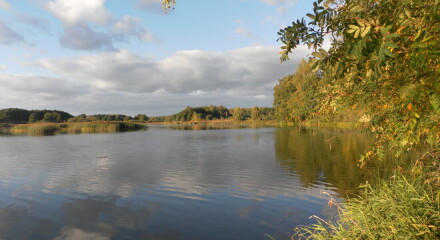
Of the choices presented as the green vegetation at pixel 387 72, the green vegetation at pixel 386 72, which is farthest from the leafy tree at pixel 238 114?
the green vegetation at pixel 387 72

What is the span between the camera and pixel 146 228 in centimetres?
974

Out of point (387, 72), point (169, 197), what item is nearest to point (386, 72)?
point (387, 72)

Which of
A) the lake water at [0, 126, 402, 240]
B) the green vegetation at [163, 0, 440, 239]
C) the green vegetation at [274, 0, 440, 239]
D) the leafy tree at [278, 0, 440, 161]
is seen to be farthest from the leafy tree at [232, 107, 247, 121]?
the leafy tree at [278, 0, 440, 161]

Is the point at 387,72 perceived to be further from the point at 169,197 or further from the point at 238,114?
the point at 238,114

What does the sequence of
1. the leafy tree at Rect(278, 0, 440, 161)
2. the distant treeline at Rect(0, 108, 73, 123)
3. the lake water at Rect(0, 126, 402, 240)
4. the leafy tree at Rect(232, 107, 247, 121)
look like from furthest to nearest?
the leafy tree at Rect(232, 107, 247, 121) < the distant treeline at Rect(0, 108, 73, 123) < the lake water at Rect(0, 126, 402, 240) < the leafy tree at Rect(278, 0, 440, 161)

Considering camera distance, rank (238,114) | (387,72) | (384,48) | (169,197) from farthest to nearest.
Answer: (238,114)
(169,197)
(387,72)
(384,48)

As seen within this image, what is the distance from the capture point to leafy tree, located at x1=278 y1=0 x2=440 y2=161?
3605mm

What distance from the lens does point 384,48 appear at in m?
3.22

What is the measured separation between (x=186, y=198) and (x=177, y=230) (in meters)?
3.53

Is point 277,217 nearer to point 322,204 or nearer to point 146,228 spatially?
point 322,204

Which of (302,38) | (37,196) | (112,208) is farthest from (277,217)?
(37,196)

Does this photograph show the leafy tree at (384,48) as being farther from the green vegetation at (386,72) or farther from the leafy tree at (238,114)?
the leafy tree at (238,114)

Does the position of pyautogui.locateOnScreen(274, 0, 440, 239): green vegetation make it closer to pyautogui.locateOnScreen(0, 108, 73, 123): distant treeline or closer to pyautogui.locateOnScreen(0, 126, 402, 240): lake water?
pyautogui.locateOnScreen(0, 126, 402, 240): lake water

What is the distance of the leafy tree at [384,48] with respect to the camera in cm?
361
